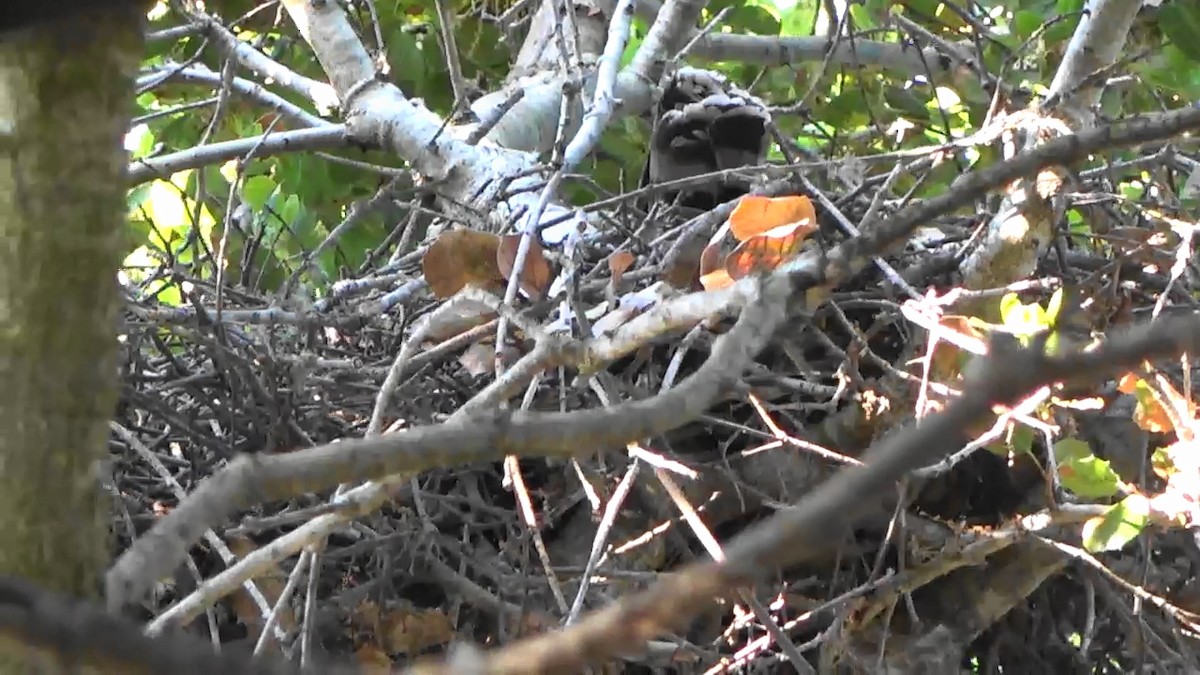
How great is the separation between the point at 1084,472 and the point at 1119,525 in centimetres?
4

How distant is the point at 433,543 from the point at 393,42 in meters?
0.92

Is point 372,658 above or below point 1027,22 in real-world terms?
below

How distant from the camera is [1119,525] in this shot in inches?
27.4

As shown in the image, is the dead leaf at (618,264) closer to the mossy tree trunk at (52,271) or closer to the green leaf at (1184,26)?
the mossy tree trunk at (52,271)

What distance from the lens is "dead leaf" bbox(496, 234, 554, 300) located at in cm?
83

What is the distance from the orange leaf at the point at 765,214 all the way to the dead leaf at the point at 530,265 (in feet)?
0.49

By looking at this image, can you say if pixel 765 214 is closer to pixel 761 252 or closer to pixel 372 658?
pixel 761 252

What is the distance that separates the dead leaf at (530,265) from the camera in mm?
833

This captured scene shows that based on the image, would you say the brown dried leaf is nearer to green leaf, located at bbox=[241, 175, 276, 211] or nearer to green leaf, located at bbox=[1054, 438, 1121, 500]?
green leaf, located at bbox=[1054, 438, 1121, 500]

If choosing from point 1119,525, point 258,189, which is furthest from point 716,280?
point 258,189

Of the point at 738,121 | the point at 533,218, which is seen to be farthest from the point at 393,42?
the point at 533,218

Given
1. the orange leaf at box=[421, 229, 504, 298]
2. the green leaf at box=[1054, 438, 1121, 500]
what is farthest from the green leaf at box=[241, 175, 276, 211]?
the green leaf at box=[1054, 438, 1121, 500]

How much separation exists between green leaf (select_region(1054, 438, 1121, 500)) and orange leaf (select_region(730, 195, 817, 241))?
203 mm

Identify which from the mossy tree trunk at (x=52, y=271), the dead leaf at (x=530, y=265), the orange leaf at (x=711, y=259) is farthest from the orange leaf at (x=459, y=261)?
the mossy tree trunk at (x=52, y=271)
